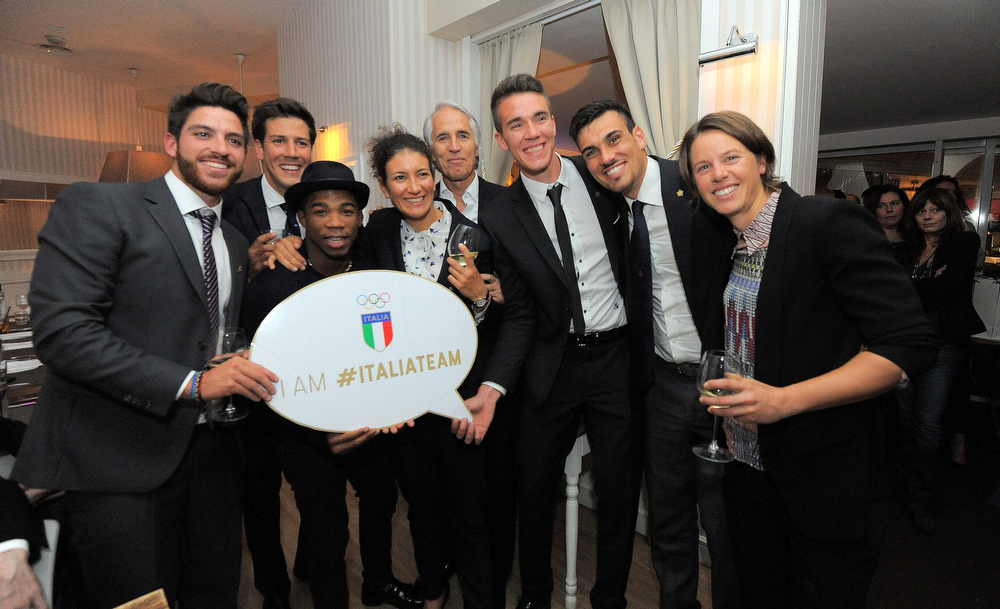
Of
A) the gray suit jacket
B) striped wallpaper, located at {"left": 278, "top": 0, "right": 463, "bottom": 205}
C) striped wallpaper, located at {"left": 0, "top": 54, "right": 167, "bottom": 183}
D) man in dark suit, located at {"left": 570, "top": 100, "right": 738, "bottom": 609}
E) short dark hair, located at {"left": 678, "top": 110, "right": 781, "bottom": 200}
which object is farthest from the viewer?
striped wallpaper, located at {"left": 0, "top": 54, "right": 167, "bottom": 183}

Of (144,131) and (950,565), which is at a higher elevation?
(144,131)

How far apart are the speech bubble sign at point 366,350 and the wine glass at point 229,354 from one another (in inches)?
1.5

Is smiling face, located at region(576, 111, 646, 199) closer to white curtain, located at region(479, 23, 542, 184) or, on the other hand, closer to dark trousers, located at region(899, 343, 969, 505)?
white curtain, located at region(479, 23, 542, 184)

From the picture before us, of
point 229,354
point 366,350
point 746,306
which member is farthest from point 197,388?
point 746,306

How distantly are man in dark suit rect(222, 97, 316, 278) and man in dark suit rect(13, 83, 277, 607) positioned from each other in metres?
0.64

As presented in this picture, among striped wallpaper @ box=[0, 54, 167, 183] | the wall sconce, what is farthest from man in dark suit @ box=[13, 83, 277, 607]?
striped wallpaper @ box=[0, 54, 167, 183]

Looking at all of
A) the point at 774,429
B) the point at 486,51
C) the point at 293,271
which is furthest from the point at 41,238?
the point at 486,51

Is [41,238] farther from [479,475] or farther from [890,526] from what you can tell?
[890,526]

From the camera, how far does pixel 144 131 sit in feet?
25.2

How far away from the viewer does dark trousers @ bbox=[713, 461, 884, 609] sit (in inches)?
49.5

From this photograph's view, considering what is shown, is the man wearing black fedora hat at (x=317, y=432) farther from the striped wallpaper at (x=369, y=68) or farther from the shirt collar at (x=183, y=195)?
the striped wallpaper at (x=369, y=68)

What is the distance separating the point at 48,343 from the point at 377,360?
0.78 meters

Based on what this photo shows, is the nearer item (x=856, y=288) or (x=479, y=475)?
(x=856, y=288)


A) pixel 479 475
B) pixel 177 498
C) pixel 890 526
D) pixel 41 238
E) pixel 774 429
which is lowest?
pixel 890 526
